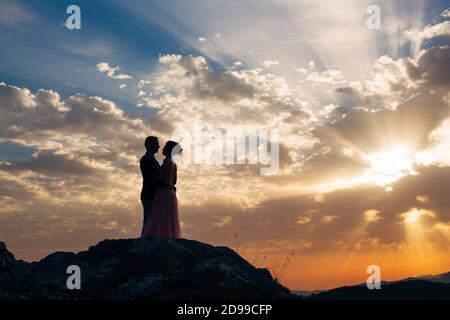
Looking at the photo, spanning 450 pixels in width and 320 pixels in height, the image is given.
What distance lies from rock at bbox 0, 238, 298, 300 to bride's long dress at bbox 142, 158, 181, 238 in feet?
6.24

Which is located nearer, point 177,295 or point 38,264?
point 177,295

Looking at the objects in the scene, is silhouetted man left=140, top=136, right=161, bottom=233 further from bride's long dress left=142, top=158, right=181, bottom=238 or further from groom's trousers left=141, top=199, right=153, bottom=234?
bride's long dress left=142, top=158, right=181, bottom=238

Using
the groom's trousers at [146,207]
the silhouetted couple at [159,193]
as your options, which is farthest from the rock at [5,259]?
the groom's trousers at [146,207]

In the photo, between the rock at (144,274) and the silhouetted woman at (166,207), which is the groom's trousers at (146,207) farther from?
the rock at (144,274)

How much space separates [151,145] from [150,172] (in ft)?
2.74

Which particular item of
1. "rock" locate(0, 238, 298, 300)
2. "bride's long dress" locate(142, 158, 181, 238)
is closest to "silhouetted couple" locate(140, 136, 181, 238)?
"bride's long dress" locate(142, 158, 181, 238)

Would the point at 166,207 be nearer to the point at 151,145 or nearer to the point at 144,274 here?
the point at 151,145

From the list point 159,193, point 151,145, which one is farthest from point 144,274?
point 151,145
